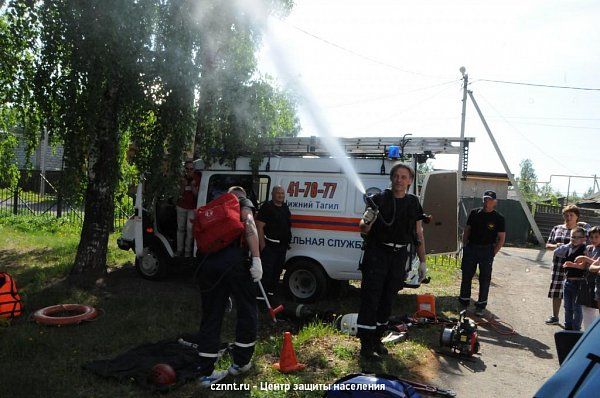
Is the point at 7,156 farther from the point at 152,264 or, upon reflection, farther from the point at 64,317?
the point at 64,317

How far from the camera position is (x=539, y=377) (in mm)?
4762

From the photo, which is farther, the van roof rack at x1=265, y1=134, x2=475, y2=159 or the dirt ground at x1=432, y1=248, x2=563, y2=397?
the van roof rack at x1=265, y1=134, x2=475, y2=159

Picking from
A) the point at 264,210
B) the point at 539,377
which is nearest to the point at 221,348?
the point at 264,210

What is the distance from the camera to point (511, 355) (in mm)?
5426

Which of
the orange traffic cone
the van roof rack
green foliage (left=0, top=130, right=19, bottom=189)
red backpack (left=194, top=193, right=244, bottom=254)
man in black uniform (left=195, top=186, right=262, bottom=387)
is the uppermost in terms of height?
the van roof rack

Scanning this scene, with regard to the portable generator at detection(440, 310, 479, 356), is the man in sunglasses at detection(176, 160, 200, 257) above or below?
above

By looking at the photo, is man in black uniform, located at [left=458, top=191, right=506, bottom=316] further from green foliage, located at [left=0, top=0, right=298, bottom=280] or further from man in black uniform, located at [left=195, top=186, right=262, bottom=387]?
man in black uniform, located at [left=195, top=186, right=262, bottom=387]

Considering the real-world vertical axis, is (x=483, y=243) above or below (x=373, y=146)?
below

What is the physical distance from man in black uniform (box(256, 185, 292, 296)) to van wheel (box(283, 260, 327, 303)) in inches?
16.3

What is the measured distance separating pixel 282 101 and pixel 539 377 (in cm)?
629

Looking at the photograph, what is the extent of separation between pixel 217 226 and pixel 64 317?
9.31ft

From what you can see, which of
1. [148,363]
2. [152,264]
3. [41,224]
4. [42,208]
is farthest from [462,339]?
[42,208]

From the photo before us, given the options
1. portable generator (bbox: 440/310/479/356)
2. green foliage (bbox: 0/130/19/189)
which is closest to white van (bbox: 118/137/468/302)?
portable generator (bbox: 440/310/479/356)

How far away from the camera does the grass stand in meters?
4.14
